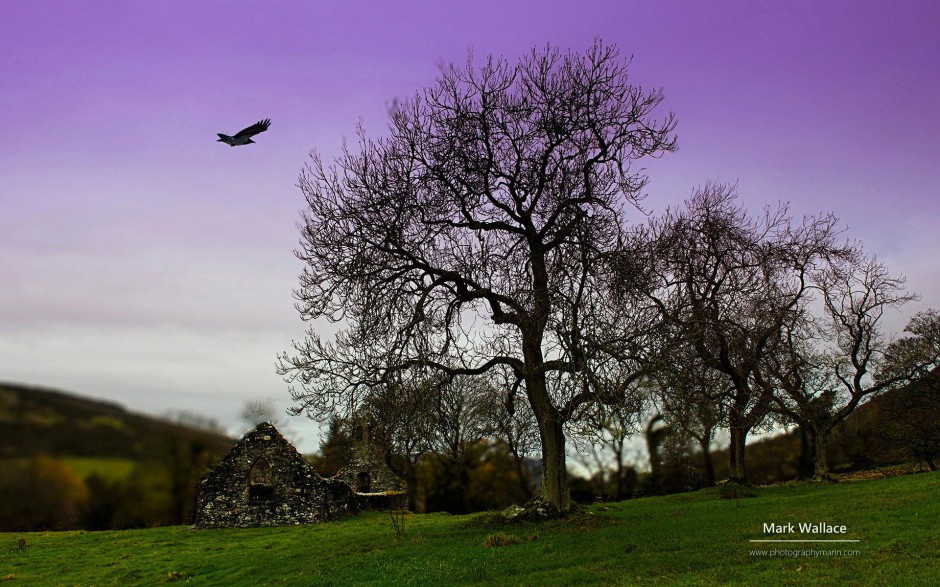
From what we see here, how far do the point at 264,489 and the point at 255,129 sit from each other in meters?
26.1

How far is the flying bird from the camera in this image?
10.6 m

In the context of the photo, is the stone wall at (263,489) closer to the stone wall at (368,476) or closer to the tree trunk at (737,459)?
the stone wall at (368,476)

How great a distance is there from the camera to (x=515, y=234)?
19.8m

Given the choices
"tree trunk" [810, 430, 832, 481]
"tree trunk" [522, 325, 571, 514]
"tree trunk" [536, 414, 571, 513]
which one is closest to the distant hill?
"tree trunk" [522, 325, 571, 514]

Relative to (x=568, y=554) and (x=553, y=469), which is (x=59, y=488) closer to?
(x=568, y=554)

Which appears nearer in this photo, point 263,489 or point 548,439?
point 548,439

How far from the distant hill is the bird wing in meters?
7.37

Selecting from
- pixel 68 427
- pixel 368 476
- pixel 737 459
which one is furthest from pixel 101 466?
pixel 368 476

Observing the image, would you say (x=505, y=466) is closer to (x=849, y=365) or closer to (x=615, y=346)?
(x=849, y=365)

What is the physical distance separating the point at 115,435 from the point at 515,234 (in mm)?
16068

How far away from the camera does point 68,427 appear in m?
4.47

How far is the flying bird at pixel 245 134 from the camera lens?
1056 cm

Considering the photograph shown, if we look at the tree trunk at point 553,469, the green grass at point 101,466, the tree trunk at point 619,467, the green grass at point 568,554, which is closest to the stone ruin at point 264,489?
the green grass at point 568,554

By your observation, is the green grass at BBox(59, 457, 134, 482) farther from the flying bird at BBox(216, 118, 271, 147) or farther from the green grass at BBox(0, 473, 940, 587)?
the green grass at BBox(0, 473, 940, 587)
